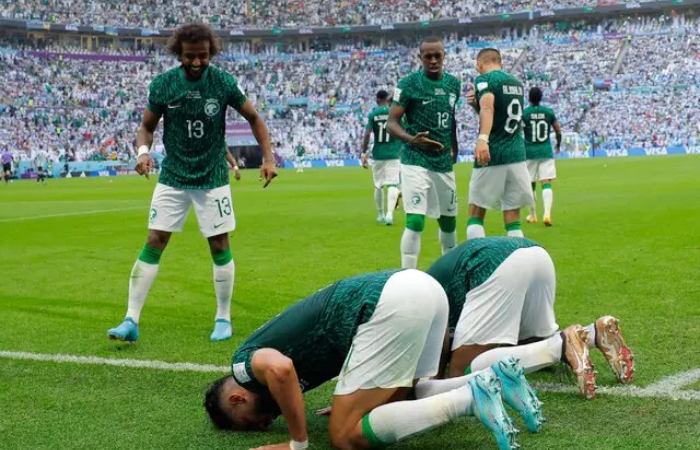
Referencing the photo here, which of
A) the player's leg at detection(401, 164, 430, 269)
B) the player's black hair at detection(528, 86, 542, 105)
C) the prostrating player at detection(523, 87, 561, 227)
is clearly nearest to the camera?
the player's leg at detection(401, 164, 430, 269)

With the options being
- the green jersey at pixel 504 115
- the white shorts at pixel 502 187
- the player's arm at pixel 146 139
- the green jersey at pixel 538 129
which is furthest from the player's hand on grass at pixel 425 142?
the green jersey at pixel 538 129

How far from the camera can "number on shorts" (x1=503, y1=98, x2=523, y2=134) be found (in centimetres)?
1035

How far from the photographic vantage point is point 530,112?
16.6 meters

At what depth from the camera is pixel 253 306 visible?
29.7 feet

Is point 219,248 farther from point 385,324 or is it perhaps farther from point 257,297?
point 385,324

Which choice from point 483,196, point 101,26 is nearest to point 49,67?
point 101,26

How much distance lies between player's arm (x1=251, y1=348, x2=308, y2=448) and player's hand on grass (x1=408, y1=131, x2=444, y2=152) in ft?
15.8

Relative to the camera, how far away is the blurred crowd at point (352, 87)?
64.6 m

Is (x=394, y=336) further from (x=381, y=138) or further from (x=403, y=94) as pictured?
(x=381, y=138)

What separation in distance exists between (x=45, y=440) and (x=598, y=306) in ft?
16.8

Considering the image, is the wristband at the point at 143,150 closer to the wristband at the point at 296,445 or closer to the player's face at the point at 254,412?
the player's face at the point at 254,412

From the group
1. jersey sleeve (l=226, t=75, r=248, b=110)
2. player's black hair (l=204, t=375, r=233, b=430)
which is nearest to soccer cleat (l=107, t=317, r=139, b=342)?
jersey sleeve (l=226, t=75, r=248, b=110)

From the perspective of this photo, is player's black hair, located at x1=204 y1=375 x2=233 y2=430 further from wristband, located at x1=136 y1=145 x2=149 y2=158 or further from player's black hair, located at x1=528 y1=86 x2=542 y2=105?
player's black hair, located at x1=528 y1=86 x2=542 y2=105

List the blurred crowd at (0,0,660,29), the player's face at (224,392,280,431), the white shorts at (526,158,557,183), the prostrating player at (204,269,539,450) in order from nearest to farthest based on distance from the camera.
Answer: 1. the prostrating player at (204,269,539,450)
2. the player's face at (224,392,280,431)
3. the white shorts at (526,158,557,183)
4. the blurred crowd at (0,0,660,29)
